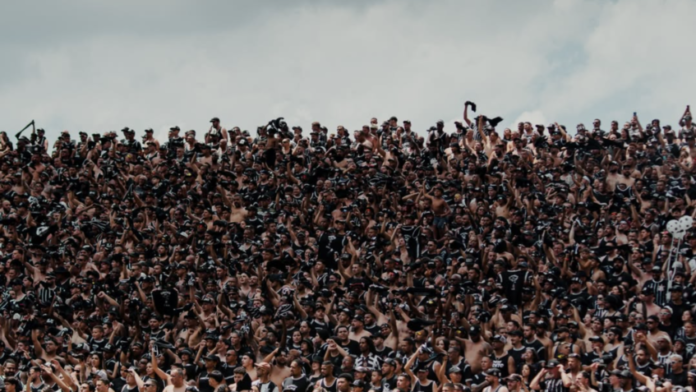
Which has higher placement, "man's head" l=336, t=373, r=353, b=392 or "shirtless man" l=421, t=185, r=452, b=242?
"shirtless man" l=421, t=185, r=452, b=242

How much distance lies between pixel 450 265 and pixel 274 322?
3.70 m

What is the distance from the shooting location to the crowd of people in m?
18.8

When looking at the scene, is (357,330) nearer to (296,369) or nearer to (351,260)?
(296,369)

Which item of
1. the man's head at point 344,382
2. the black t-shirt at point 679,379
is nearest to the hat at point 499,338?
the man's head at point 344,382

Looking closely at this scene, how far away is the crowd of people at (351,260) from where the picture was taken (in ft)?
61.6

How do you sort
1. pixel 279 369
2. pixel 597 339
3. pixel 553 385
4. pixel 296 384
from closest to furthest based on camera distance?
1. pixel 553 385
2. pixel 597 339
3. pixel 296 384
4. pixel 279 369

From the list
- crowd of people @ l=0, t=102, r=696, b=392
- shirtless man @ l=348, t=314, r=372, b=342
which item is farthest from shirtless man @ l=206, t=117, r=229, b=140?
shirtless man @ l=348, t=314, r=372, b=342

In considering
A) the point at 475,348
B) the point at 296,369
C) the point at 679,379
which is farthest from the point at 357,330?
the point at 679,379

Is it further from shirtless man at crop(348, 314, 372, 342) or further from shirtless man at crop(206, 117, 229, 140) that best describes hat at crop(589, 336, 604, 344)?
shirtless man at crop(206, 117, 229, 140)

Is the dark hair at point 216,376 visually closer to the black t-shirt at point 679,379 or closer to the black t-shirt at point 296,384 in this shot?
the black t-shirt at point 296,384

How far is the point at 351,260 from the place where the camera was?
23.5 metres

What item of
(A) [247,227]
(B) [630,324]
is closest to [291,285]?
(A) [247,227]

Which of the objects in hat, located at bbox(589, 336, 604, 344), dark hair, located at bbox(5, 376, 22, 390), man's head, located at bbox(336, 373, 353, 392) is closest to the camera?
man's head, located at bbox(336, 373, 353, 392)

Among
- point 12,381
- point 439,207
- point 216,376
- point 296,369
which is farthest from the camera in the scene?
point 439,207
